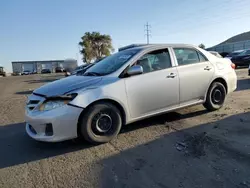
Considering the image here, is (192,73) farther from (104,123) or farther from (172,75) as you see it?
(104,123)

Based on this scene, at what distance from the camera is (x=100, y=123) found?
391 centimetres

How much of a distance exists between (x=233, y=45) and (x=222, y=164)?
140 feet

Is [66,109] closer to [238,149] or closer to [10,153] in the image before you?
[10,153]

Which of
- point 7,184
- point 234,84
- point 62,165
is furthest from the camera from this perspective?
point 234,84

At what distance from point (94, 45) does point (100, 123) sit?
189 feet

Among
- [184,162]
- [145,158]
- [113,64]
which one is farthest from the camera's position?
[113,64]

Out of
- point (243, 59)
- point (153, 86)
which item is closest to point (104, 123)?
point (153, 86)

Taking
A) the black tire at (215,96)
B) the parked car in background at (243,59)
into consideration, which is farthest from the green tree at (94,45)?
the black tire at (215,96)

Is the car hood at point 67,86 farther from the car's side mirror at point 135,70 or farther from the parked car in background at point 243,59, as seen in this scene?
the parked car in background at point 243,59

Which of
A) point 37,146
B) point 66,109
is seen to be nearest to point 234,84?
point 66,109

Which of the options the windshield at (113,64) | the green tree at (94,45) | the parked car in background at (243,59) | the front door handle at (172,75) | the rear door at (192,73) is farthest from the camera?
the green tree at (94,45)

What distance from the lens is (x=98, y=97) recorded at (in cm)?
377

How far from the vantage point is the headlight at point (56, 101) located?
141 inches

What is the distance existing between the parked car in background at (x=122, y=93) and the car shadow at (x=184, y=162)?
1.94 ft
